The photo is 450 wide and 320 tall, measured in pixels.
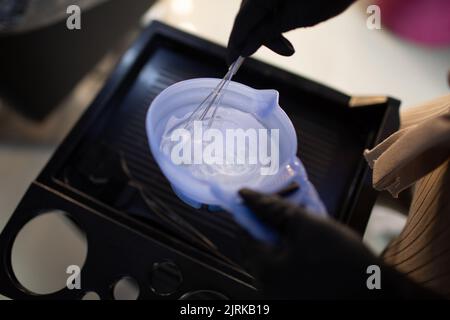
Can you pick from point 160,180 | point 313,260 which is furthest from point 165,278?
point 313,260

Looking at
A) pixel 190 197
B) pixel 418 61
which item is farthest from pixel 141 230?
pixel 418 61

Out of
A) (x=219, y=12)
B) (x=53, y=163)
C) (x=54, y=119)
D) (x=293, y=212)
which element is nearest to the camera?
(x=293, y=212)

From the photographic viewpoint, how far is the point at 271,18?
66 cm

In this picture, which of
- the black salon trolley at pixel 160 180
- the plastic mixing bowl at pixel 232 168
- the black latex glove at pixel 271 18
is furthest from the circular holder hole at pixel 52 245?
the black latex glove at pixel 271 18

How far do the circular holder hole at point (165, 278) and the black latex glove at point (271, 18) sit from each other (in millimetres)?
361

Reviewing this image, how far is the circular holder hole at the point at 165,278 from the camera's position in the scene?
0.70 m

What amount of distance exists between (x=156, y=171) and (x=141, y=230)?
150mm

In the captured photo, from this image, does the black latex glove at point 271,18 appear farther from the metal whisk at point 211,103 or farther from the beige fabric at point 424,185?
the beige fabric at point 424,185

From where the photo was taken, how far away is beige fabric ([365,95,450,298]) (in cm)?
58

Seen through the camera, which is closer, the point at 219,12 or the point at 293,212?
the point at 293,212

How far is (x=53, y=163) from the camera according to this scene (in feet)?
2.54

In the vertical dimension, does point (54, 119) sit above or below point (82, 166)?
above
